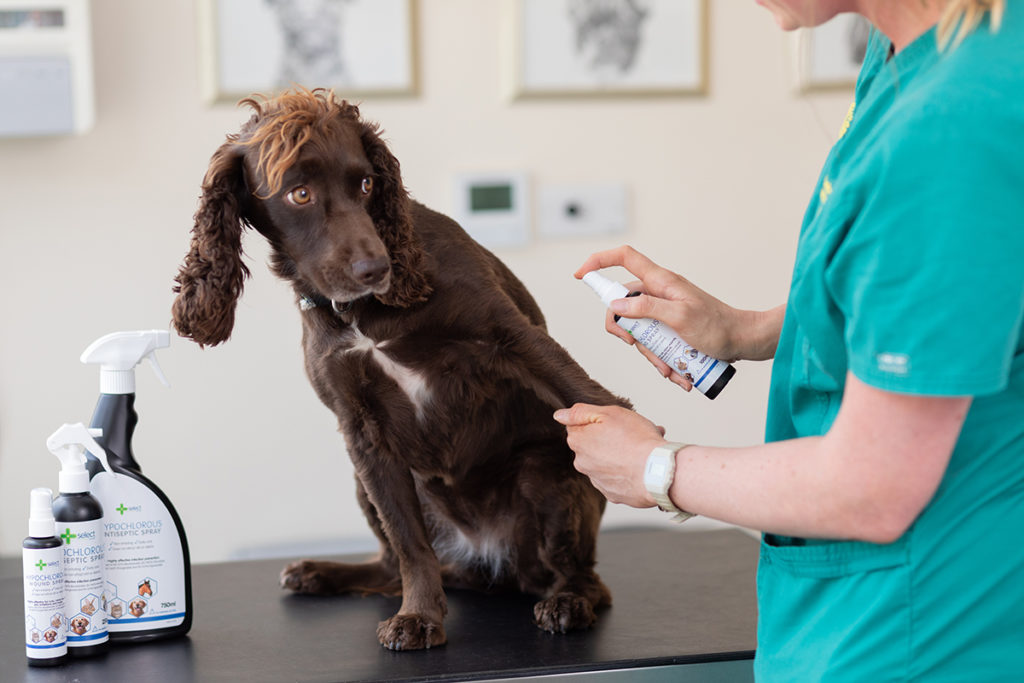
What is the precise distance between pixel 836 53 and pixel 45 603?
7.35 feet

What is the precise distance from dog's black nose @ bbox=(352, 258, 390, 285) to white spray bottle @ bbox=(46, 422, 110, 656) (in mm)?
341

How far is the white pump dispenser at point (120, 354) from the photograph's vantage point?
1101 mm

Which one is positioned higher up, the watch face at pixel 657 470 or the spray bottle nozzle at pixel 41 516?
the watch face at pixel 657 470

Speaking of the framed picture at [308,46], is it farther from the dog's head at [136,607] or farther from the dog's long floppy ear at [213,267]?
the dog's head at [136,607]

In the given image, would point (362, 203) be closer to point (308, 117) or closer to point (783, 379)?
point (308, 117)

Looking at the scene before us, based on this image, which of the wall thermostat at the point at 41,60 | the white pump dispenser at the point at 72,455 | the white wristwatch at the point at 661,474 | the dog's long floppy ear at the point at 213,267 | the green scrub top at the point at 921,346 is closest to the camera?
the green scrub top at the point at 921,346

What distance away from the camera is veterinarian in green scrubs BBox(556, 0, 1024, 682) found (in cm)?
60

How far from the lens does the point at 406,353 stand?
1.23m

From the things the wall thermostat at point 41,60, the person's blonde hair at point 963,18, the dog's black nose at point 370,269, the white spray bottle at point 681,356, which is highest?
the wall thermostat at point 41,60

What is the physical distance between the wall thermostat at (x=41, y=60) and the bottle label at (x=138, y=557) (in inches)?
50.1

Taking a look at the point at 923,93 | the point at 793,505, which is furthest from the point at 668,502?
the point at 923,93

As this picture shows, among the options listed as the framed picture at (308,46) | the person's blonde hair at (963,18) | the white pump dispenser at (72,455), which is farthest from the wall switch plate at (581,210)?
the person's blonde hair at (963,18)

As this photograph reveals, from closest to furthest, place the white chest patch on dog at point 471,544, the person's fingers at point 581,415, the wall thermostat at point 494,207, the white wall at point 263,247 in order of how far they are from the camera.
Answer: the person's fingers at point 581,415 < the white chest patch on dog at point 471,544 < the white wall at point 263,247 < the wall thermostat at point 494,207

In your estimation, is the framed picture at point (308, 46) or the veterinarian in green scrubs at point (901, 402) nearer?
the veterinarian in green scrubs at point (901, 402)
